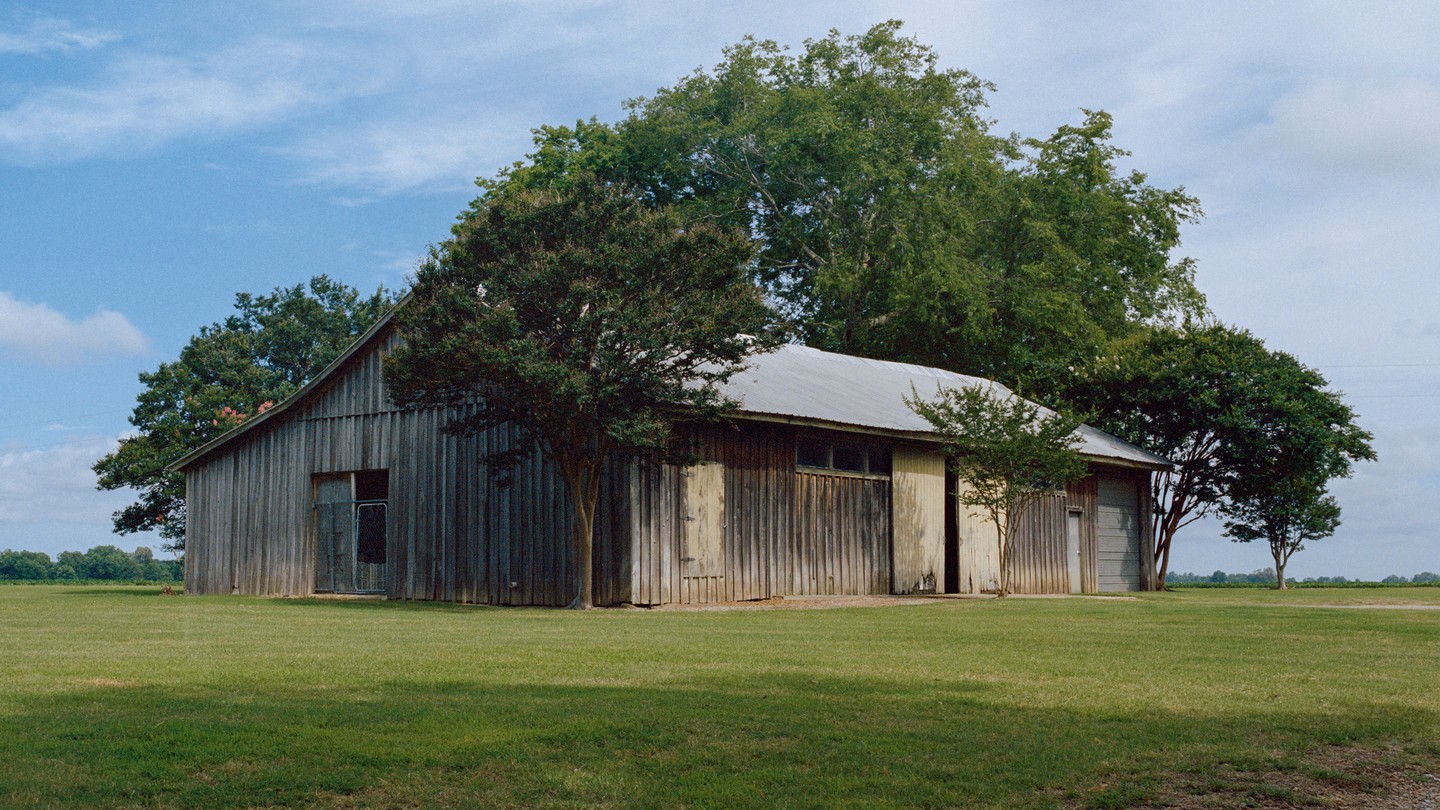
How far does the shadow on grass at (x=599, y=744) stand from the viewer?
640 cm

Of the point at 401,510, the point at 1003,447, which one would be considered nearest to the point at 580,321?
the point at 401,510

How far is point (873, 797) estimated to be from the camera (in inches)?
251

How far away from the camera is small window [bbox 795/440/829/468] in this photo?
26.0 metres

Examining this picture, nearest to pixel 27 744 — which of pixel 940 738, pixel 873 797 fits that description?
pixel 873 797

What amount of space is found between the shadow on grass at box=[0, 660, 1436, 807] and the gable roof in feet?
46.7

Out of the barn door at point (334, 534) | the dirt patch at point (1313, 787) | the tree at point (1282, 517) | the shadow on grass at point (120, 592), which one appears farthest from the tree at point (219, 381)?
the dirt patch at point (1313, 787)

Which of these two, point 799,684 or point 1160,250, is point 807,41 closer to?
point 1160,250

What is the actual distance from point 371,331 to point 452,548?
16.6 feet

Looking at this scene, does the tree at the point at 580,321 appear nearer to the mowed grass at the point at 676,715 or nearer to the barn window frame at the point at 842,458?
the barn window frame at the point at 842,458

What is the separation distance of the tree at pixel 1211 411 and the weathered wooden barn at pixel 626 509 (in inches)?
265

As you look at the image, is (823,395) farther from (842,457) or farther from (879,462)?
(879,462)

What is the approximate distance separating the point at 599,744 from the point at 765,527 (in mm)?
17818

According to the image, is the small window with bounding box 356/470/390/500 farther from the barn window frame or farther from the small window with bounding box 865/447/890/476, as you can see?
the small window with bounding box 865/447/890/476

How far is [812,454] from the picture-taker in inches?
1039
